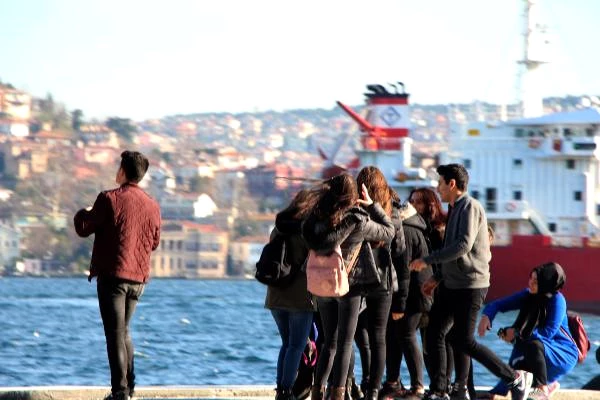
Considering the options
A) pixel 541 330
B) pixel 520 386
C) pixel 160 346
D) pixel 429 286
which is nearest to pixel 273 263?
pixel 429 286

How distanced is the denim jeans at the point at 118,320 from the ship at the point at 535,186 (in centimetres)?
3686

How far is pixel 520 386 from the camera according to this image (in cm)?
942

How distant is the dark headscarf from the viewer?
9.56 meters

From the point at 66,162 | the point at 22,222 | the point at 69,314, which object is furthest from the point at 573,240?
the point at 66,162

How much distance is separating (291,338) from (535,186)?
41.6 meters

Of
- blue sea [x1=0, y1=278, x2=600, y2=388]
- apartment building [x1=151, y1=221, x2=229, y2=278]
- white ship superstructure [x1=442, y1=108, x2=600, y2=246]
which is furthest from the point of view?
apartment building [x1=151, y1=221, x2=229, y2=278]

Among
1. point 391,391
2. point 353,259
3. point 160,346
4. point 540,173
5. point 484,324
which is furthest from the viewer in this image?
point 540,173

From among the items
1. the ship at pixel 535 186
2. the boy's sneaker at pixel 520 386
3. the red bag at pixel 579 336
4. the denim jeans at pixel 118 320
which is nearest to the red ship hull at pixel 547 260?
the ship at pixel 535 186

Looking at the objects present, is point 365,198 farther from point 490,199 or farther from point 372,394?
point 490,199

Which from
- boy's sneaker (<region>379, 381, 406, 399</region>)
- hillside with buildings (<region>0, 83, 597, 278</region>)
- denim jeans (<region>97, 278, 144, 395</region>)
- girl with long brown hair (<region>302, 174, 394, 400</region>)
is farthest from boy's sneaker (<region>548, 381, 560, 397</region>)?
hillside with buildings (<region>0, 83, 597, 278</region>)

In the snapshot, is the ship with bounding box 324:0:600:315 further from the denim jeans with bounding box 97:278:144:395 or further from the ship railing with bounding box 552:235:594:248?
the denim jeans with bounding box 97:278:144:395

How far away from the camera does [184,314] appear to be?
53156mm

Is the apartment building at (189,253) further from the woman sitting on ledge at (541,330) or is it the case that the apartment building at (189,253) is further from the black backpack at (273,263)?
the black backpack at (273,263)

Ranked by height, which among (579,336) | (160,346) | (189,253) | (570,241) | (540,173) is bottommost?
(189,253)
